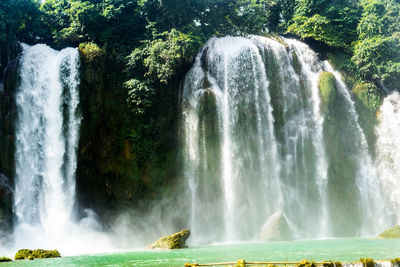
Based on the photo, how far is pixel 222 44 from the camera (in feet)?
90.3

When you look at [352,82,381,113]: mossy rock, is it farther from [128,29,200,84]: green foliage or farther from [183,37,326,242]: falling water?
[128,29,200,84]: green foliage

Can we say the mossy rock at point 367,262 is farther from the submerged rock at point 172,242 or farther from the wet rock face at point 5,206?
the wet rock face at point 5,206

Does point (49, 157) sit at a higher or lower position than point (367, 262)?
higher

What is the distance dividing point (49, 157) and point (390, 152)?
20.1 meters

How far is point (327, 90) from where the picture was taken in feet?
85.1

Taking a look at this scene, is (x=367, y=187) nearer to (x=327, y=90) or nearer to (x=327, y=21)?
(x=327, y=90)

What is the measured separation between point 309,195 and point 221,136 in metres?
6.22

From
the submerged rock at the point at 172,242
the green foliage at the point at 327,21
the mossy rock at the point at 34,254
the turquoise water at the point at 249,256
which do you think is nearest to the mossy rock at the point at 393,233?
the turquoise water at the point at 249,256

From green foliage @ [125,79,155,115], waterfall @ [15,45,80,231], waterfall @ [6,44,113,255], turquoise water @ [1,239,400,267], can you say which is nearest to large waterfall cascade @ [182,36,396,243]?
green foliage @ [125,79,155,115]

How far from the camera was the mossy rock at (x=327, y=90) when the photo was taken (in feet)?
84.6

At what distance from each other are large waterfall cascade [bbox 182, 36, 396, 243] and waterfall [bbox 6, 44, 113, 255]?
6526mm

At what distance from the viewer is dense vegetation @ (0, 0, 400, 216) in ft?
79.6

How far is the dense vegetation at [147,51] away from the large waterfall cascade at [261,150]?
5.24 ft

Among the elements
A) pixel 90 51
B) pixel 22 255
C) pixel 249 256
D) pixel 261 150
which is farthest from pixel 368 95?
pixel 22 255
